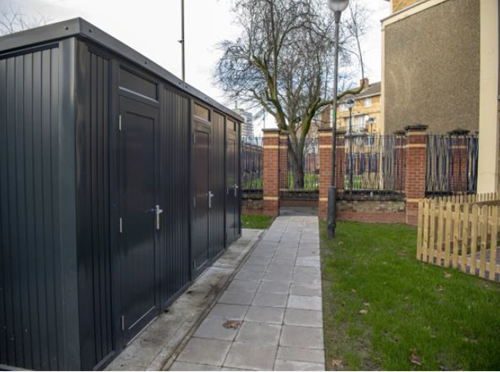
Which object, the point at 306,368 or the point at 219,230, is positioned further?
the point at 219,230

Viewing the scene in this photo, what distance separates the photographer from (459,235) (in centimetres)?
639

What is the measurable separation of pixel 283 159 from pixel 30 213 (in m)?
12.1

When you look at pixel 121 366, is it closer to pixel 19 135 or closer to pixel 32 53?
pixel 19 135

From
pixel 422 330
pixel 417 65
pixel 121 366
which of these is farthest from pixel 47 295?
pixel 417 65

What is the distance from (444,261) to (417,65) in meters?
14.6

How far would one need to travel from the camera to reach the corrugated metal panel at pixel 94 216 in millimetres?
2836

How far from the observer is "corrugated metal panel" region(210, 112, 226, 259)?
6445 millimetres

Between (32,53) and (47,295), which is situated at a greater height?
(32,53)

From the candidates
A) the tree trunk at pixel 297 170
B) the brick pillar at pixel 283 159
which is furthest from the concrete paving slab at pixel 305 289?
the tree trunk at pixel 297 170

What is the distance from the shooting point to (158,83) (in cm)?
414

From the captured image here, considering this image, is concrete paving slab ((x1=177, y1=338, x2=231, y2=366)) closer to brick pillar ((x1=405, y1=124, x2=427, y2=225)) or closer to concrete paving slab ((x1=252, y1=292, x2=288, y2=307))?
concrete paving slab ((x1=252, y1=292, x2=288, y2=307))

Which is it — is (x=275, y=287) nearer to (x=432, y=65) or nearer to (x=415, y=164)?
(x=415, y=164)

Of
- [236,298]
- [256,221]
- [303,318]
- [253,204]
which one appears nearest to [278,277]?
[236,298]

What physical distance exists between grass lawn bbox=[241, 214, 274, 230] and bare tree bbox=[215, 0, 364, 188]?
428 cm
